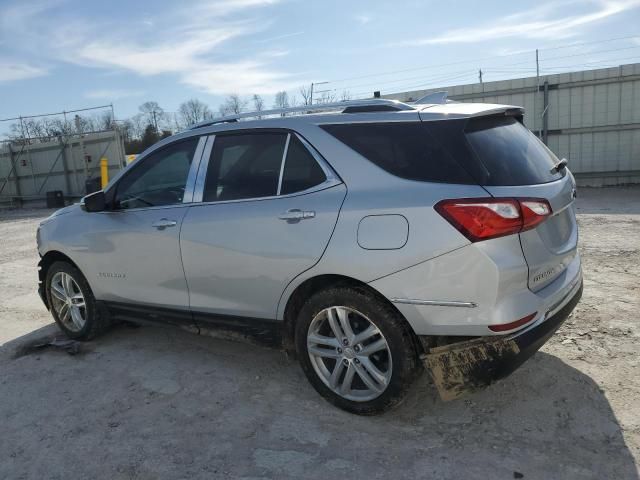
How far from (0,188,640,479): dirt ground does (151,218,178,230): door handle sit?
1110 millimetres

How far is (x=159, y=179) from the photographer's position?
13.5 feet

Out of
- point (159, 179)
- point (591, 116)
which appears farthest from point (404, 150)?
point (591, 116)

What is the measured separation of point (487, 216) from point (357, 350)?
3.59 feet

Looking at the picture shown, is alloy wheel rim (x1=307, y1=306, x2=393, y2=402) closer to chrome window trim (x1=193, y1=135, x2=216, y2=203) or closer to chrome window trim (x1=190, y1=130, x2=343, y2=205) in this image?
chrome window trim (x1=190, y1=130, x2=343, y2=205)

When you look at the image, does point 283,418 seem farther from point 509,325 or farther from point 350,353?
point 509,325

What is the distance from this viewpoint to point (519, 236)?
266cm

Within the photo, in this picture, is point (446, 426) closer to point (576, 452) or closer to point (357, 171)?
point (576, 452)

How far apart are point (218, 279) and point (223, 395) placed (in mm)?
789

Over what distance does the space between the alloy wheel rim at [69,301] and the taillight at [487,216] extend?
3.40 meters

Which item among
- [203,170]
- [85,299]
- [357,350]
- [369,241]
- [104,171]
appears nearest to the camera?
[369,241]

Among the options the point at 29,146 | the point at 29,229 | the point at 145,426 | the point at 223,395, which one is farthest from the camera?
the point at 29,146

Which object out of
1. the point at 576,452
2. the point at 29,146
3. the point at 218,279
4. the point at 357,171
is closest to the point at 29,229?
the point at 29,146

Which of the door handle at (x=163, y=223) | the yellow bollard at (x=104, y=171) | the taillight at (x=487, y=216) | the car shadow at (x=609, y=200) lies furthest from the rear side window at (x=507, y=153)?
the yellow bollard at (x=104, y=171)

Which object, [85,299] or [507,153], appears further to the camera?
[85,299]
